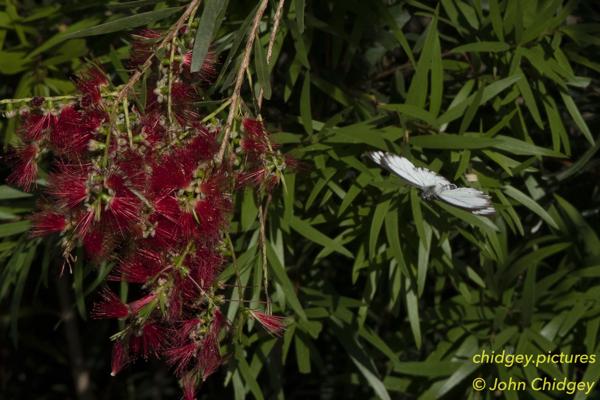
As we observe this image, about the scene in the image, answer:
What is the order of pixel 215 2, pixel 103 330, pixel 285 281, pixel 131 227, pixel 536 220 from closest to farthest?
pixel 131 227 → pixel 215 2 → pixel 285 281 → pixel 536 220 → pixel 103 330

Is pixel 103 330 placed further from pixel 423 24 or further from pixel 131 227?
pixel 131 227

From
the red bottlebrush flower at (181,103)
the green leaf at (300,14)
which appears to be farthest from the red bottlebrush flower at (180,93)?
the green leaf at (300,14)

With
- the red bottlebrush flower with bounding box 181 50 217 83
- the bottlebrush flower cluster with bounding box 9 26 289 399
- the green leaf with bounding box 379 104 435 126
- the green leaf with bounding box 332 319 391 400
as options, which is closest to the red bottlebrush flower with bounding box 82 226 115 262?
the bottlebrush flower cluster with bounding box 9 26 289 399

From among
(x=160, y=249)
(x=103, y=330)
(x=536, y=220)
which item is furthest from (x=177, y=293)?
(x=103, y=330)

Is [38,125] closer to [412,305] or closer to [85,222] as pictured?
[85,222]

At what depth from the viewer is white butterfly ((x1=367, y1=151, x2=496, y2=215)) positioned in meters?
0.99

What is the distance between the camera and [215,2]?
3.16ft

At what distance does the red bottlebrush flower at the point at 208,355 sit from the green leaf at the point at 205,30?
0.30 m

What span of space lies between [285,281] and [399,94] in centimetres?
40

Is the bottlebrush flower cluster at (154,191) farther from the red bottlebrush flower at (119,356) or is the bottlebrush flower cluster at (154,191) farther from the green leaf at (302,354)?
the green leaf at (302,354)

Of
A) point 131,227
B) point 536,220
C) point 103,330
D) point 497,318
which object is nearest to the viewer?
point 131,227

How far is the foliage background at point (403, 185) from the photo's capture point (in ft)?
3.93

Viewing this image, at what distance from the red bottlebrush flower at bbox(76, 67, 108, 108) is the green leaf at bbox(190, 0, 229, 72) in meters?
0.10

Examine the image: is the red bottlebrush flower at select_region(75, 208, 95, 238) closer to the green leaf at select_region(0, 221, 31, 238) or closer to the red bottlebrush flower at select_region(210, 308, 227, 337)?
the red bottlebrush flower at select_region(210, 308, 227, 337)
